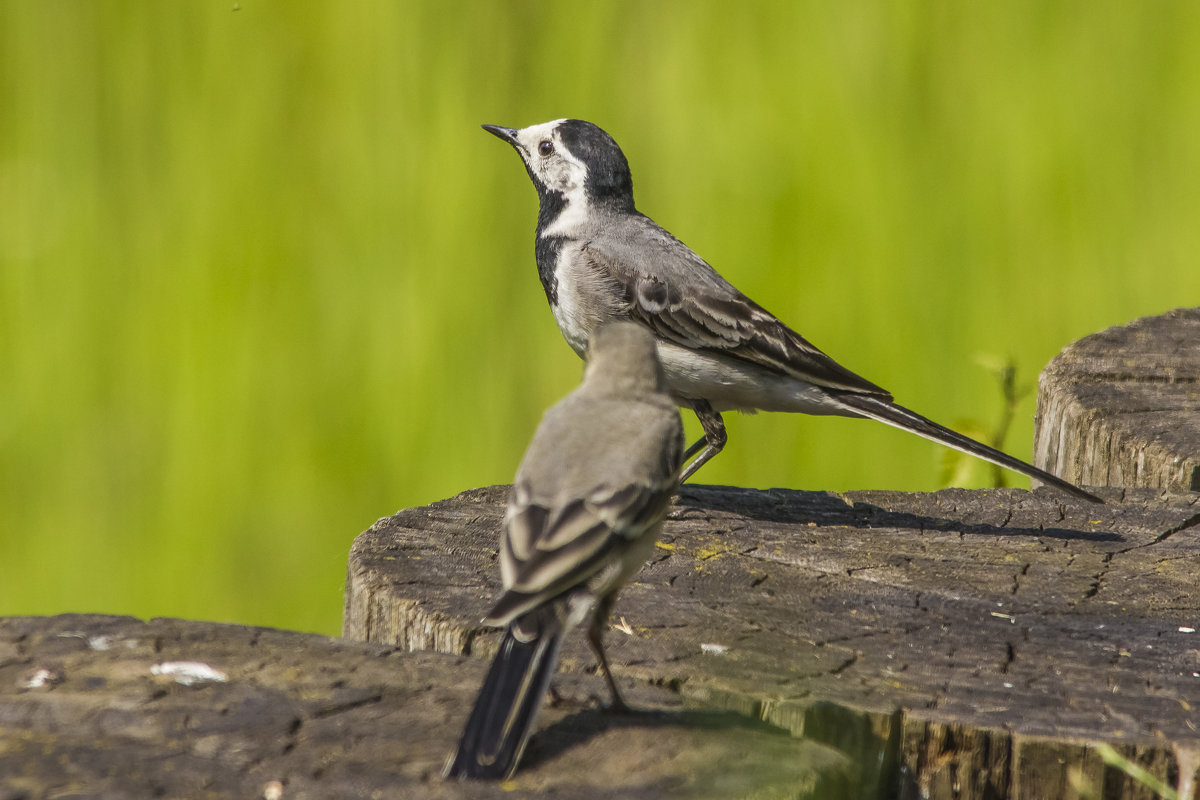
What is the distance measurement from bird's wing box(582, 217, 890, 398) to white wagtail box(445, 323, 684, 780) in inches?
85.3

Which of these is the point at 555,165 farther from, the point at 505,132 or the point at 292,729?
the point at 292,729

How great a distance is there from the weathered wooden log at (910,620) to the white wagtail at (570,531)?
0.36 meters

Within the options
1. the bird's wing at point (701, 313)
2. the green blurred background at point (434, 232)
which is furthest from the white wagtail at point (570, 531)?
the green blurred background at point (434, 232)

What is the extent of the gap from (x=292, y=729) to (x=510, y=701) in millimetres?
387

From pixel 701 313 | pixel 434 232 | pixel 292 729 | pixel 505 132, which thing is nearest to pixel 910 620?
pixel 292 729

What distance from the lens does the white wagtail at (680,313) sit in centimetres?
520

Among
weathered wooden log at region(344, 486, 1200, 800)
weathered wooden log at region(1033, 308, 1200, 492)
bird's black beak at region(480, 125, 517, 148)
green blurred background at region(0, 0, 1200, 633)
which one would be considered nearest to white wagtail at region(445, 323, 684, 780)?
weathered wooden log at region(344, 486, 1200, 800)

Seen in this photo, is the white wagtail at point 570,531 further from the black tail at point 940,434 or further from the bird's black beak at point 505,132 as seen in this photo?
the bird's black beak at point 505,132

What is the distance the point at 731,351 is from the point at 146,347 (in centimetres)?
279

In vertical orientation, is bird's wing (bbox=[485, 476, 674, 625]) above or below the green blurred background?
below

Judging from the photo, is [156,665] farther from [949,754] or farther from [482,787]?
[949,754]

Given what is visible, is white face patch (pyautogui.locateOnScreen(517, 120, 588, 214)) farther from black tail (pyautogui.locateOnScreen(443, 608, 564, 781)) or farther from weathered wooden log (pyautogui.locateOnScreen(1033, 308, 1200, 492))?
black tail (pyautogui.locateOnScreen(443, 608, 564, 781))

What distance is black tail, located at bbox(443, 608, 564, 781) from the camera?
2180 millimetres

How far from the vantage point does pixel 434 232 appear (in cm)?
661
